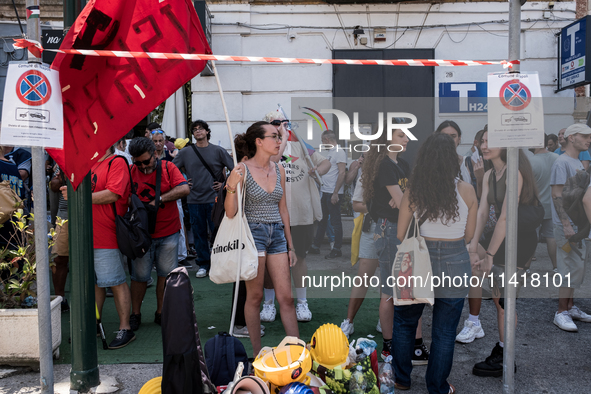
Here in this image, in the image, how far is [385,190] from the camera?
3.56m

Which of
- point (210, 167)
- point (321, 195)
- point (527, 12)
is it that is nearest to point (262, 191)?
point (321, 195)

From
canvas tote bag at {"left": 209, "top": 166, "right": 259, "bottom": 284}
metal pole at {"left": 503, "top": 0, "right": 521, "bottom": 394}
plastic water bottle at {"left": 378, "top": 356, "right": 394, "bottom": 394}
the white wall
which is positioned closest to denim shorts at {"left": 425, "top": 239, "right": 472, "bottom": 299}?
metal pole at {"left": 503, "top": 0, "right": 521, "bottom": 394}

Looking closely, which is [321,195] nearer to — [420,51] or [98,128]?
[98,128]

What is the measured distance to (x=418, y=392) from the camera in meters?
3.41

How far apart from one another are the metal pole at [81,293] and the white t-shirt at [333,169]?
1734mm

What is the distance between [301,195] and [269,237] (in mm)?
543

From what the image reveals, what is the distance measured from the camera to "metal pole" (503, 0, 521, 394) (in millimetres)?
2691

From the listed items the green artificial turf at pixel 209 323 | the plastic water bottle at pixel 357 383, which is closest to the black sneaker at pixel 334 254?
the green artificial turf at pixel 209 323

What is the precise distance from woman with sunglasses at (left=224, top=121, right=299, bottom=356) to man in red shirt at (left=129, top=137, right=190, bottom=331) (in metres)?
1.16

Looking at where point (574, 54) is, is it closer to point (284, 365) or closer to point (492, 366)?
point (492, 366)

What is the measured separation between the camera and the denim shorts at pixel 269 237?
3.65 m

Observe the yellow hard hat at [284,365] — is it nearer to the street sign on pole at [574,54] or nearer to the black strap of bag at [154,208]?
the black strap of bag at [154,208]

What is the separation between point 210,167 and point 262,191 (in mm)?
3098

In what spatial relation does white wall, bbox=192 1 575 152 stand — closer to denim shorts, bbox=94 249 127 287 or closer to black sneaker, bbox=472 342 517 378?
denim shorts, bbox=94 249 127 287
